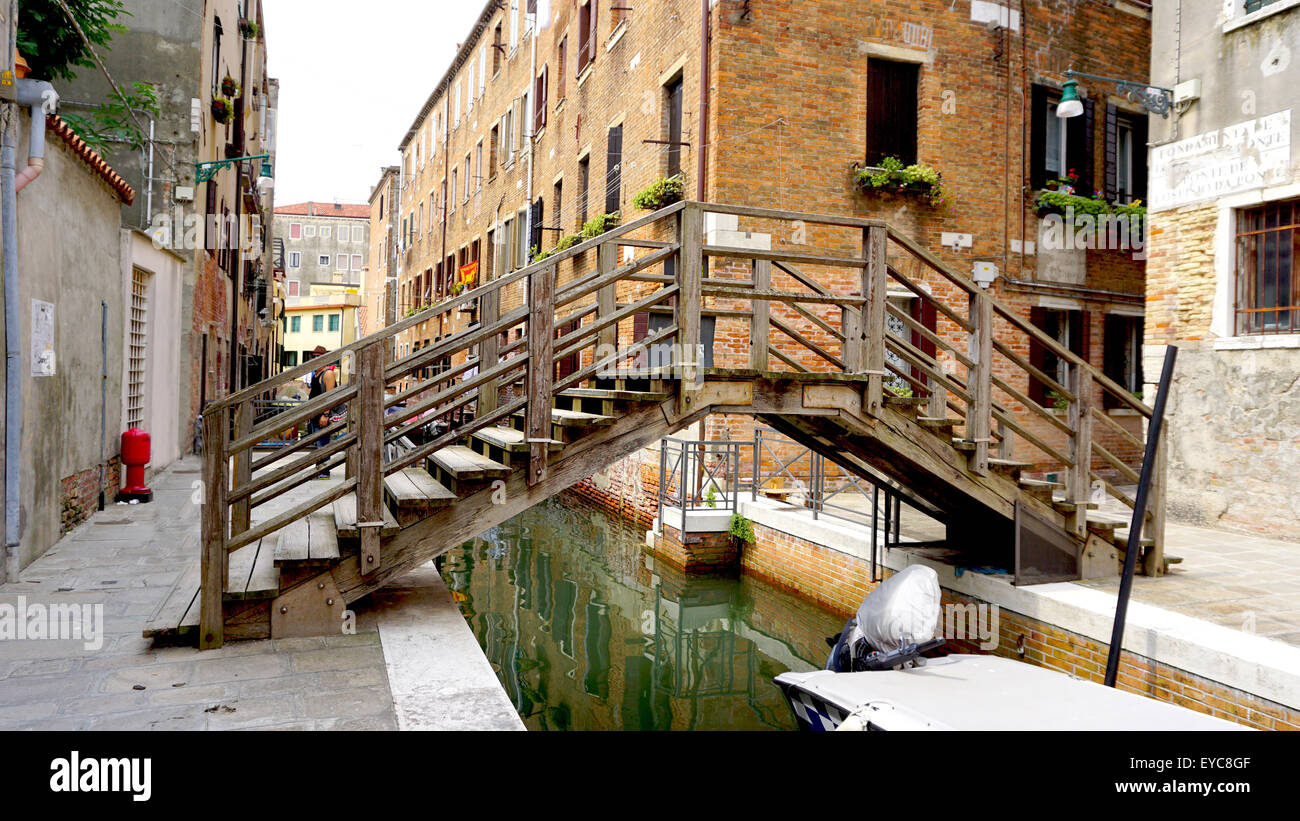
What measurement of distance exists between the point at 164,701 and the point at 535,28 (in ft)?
65.1

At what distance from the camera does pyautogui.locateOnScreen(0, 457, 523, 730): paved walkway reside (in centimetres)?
351

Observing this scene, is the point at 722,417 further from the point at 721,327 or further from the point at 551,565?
the point at 551,565

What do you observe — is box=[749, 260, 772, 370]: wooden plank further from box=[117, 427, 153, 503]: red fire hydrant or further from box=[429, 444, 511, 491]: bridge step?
box=[117, 427, 153, 503]: red fire hydrant

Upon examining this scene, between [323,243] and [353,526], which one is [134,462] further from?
[323,243]

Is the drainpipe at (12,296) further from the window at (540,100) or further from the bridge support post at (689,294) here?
the window at (540,100)

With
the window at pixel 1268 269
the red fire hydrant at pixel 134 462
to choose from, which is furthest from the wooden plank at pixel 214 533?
the window at pixel 1268 269

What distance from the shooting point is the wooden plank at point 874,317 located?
5910mm

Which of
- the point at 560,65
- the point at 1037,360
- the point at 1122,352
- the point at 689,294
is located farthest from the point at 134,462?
the point at 1122,352

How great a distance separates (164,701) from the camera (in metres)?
3.67

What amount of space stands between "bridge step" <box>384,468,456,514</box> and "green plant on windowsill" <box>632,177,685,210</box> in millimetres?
7951

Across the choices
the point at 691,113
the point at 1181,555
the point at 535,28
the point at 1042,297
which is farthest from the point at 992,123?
the point at 535,28

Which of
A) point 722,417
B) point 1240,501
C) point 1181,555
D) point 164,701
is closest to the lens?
point 164,701

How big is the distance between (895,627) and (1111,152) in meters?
12.2

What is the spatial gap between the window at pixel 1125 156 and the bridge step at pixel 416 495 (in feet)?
41.8
